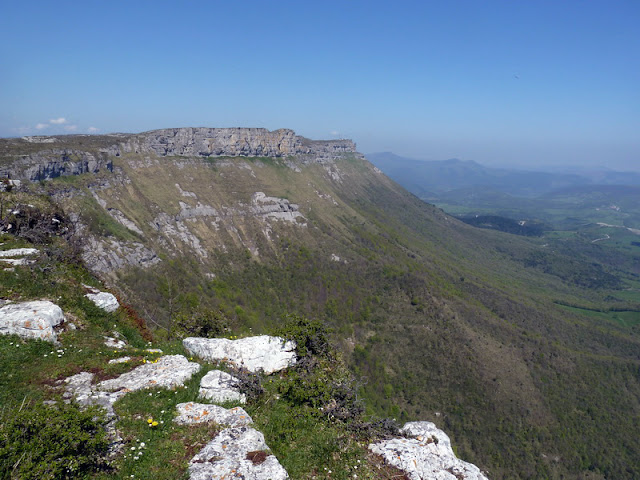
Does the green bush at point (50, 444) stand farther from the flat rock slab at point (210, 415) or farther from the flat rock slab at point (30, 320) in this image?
the flat rock slab at point (30, 320)

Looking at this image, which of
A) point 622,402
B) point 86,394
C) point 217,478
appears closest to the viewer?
point 217,478

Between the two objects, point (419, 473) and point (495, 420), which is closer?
point (419, 473)

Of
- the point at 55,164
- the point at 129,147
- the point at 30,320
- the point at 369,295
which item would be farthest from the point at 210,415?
the point at 129,147

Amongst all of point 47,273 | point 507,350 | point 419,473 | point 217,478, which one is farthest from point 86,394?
point 507,350

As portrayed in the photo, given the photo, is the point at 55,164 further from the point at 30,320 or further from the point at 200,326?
the point at 30,320

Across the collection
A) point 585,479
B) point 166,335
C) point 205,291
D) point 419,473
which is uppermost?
point 419,473

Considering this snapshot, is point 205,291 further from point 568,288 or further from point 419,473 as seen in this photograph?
point 568,288
